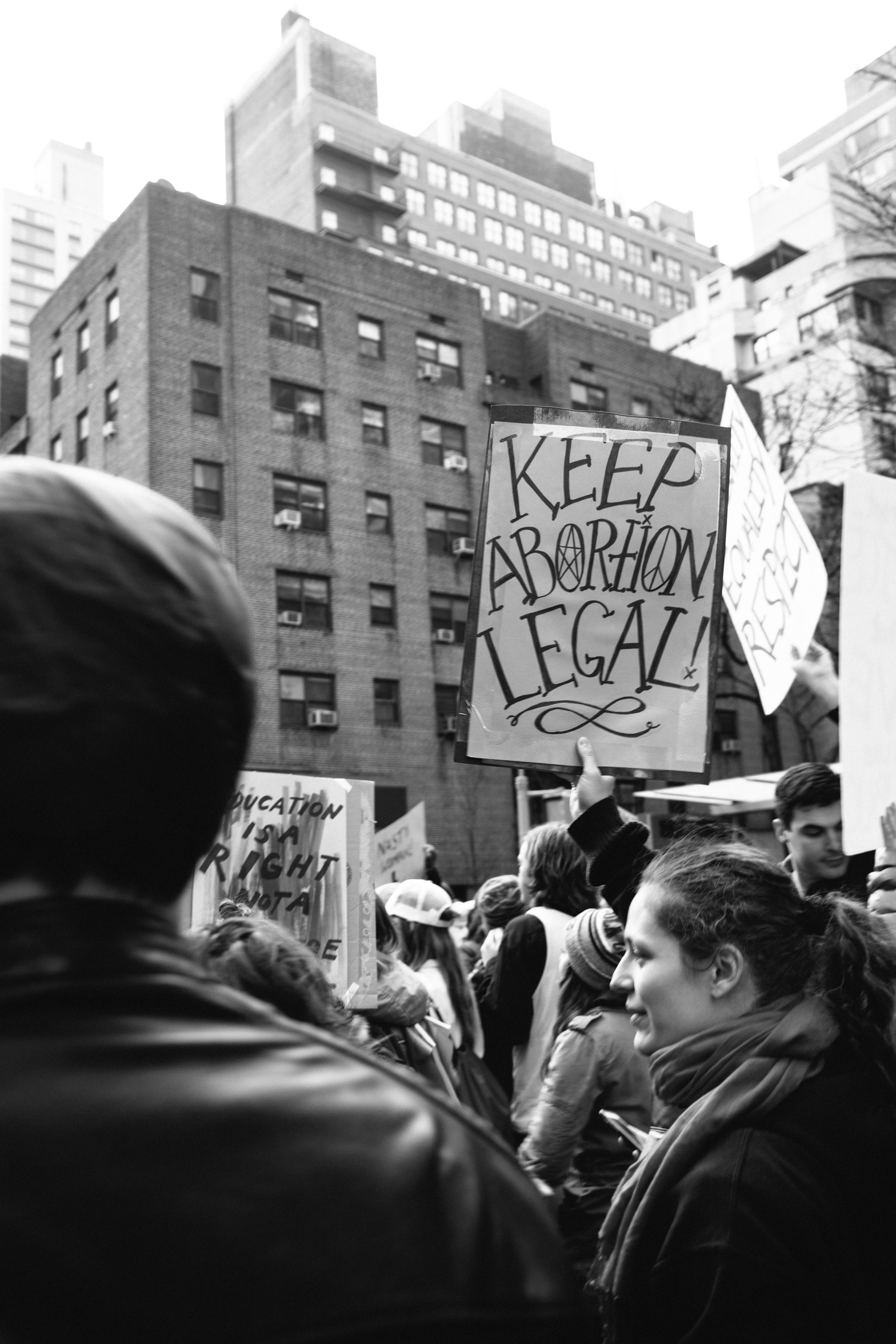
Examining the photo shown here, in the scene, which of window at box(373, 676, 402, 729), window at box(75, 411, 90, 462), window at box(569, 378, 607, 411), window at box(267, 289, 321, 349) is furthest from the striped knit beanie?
window at box(569, 378, 607, 411)

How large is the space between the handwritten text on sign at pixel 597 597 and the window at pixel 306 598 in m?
25.7

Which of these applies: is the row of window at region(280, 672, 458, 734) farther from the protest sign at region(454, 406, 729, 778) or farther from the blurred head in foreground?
the blurred head in foreground

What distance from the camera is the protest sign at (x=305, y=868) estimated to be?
4125 millimetres

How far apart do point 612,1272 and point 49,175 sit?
158 m

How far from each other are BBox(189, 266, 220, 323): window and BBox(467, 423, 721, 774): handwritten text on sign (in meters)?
27.3

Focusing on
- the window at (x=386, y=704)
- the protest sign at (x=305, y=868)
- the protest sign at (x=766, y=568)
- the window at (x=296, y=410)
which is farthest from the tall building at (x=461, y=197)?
the protest sign at (x=305, y=868)

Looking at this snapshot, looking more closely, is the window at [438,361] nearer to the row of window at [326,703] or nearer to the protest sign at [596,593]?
the row of window at [326,703]

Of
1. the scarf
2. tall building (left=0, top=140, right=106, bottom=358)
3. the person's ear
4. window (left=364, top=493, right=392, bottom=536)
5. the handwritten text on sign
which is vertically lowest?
the scarf

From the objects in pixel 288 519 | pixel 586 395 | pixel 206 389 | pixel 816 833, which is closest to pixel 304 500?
pixel 288 519

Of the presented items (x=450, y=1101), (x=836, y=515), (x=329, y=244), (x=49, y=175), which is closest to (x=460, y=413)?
(x=329, y=244)

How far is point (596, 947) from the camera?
11.8 feet

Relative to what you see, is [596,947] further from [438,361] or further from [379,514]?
[438,361]

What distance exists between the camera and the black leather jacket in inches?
29.2

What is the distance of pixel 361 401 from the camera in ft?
104
